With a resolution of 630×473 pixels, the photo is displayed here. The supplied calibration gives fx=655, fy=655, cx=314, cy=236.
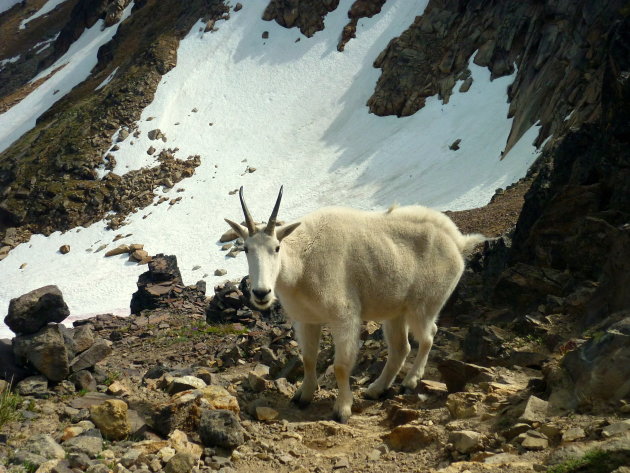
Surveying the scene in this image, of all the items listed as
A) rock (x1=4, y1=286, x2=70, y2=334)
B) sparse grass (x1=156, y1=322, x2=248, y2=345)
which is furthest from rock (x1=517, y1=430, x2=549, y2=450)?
sparse grass (x1=156, y1=322, x2=248, y2=345)

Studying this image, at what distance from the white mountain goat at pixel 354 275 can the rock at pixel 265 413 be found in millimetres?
834

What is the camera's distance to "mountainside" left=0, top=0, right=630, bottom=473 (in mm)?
7676

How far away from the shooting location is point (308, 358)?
32.7 feet

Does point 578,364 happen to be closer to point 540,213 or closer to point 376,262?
point 376,262

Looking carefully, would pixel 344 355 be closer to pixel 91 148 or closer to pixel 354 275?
pixel 354 275

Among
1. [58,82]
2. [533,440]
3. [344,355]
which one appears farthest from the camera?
[58,82]

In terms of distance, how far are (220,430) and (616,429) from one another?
433 centimetres

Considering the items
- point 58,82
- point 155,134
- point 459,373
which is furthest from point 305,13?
point 459,373

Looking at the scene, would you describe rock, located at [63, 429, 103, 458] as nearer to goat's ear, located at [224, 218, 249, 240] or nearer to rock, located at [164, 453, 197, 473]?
rock, located at [164, 453, 197, 473]

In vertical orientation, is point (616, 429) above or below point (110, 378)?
below

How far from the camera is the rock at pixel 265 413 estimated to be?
9094 mm

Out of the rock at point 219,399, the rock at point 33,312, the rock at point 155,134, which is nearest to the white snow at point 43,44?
the rock at point 155,134

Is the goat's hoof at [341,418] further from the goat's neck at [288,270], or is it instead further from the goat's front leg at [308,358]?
the goat's neck at [288,270]

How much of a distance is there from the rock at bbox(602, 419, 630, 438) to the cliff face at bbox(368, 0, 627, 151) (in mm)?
24018
